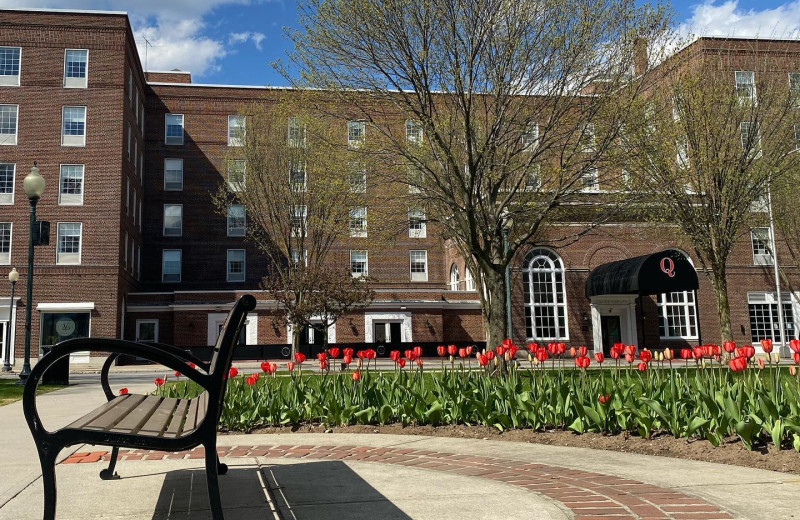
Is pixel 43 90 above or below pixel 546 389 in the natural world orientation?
above

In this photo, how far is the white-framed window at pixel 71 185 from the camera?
123ft

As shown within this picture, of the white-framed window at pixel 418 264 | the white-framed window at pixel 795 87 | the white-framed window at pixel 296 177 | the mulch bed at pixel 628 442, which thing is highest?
the white-framed window at pixel 795 87

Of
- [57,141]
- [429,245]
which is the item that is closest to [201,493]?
[57,141]

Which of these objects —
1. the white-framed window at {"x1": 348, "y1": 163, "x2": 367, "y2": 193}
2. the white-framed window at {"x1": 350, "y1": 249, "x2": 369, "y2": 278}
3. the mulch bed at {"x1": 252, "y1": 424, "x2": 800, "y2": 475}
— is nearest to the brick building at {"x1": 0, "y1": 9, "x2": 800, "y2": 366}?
the white-framed window at {"x1": 350, "y1": 249, "x2": 369, "y2": 278}

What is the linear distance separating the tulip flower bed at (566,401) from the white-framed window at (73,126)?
33168mm

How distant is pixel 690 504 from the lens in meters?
4.38

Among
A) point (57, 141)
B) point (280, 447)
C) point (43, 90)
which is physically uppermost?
point (43, 90)

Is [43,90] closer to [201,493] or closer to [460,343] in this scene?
[460,343]

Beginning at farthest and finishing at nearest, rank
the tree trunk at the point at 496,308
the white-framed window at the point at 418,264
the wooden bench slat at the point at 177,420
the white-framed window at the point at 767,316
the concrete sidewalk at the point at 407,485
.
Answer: the white-framed window at the point at 418,264 < the white-framed window at the point at 767,316 < the tree trunk at the point at 496,308 < the concrete sidewalk at the point at 407,485 < the wooden bench slat at the point at 177,420

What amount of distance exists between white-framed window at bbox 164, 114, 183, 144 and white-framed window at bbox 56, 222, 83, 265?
438 inches

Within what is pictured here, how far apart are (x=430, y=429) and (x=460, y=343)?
105 feet

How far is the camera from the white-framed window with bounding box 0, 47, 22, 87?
38281 mm

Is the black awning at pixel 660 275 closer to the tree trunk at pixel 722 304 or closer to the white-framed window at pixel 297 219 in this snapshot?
the tree trunk at pixel 722 304

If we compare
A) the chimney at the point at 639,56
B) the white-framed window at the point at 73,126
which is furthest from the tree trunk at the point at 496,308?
the white-framed window at the point at 73,126
